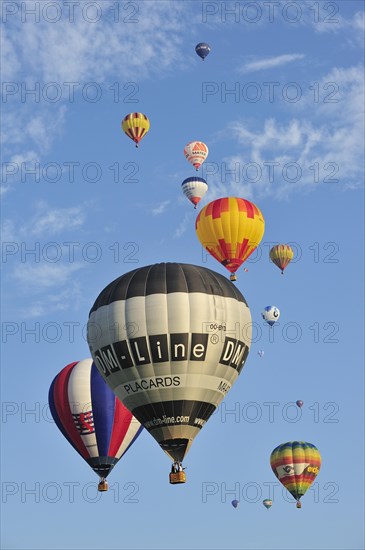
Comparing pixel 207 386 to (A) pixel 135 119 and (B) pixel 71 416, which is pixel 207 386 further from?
(A) pixel 135 119

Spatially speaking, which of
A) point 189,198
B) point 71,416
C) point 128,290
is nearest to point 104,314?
Answer: point 128,290

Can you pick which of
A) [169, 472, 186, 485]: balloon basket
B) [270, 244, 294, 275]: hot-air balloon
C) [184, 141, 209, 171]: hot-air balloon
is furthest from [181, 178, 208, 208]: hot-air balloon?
[169, 472, 186, 485]: balloon basket

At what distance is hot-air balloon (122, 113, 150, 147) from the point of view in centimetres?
6309

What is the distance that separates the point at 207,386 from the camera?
44.4 metres

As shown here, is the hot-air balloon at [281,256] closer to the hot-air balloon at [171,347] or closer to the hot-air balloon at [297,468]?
the hot-air balloon at [297,468]

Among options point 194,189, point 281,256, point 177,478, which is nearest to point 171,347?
point 177,478

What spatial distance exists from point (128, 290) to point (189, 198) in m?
20.1

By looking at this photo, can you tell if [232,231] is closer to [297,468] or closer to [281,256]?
[281,256]

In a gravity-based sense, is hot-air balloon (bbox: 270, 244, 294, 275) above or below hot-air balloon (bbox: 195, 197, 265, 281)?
above

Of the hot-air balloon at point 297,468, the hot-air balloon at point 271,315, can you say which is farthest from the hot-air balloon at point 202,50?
the hot-air balloon at point 297,468

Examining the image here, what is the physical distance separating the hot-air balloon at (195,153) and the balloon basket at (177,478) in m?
25.7

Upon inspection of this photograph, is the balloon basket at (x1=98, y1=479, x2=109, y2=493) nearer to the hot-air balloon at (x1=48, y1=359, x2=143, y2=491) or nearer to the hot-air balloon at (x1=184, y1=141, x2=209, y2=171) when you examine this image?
the hot-air balloon at (x1=48, y1=359, x2=143, y2=491)

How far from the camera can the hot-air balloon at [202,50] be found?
208ft

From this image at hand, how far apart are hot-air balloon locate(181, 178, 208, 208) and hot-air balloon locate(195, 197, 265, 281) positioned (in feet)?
23.6
